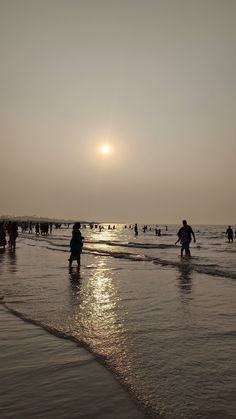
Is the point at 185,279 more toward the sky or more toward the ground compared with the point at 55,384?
more toward the ground

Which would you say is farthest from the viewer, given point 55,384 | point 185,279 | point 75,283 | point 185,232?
point 185,232

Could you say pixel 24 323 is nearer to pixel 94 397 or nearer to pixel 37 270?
pixel 94 397

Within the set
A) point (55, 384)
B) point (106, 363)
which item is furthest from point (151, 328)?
point (55, 384)

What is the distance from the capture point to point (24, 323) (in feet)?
25.3

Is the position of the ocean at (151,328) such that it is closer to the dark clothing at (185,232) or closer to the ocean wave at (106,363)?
Result: the ocean wave at (106,363)

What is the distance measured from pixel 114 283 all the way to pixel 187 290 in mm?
2565

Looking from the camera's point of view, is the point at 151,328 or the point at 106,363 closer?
the point at 106,363

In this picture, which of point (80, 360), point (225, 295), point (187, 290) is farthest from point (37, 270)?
point (80, 360)

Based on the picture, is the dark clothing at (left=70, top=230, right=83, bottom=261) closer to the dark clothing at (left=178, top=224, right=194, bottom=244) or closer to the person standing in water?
the person standing in water

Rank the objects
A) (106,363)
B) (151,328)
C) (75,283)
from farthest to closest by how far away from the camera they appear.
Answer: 1. (75,283)
2. (151,328)
3. (106,363)

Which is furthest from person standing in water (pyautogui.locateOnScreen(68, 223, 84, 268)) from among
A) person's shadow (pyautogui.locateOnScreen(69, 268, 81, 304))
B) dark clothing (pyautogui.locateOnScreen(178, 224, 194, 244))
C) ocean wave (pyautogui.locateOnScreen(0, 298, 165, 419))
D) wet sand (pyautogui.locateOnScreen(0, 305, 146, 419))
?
wet sand (pyautogui.locateOnScreen(0, 305, 146, 419))

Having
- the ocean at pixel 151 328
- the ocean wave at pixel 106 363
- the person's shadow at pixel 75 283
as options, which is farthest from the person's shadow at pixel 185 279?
the ocean wave at pixel 106 363

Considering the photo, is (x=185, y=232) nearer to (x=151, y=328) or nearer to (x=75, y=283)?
(x=75, y=283)

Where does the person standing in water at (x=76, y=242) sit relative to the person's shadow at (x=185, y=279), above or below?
above
